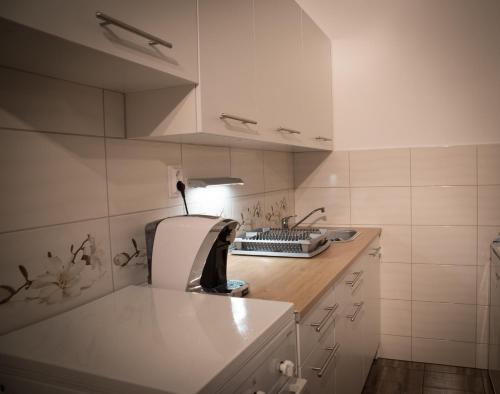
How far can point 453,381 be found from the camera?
2453mm

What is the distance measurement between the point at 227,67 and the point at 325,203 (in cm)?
170

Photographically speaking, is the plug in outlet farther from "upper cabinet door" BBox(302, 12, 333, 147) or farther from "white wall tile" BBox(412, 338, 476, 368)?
"white wall tile" BBox(412, 338, 476, 368)

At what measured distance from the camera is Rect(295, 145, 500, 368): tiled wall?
253 centimetres

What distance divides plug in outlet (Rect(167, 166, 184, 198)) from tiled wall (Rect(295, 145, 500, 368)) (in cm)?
151

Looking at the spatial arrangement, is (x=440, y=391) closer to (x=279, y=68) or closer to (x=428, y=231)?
(x=428, y=231)

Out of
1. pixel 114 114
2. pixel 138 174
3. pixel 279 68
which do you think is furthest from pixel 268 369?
pixel 279 68

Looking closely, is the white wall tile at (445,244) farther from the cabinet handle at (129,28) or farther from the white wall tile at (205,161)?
the cabinet handle at (129,28)

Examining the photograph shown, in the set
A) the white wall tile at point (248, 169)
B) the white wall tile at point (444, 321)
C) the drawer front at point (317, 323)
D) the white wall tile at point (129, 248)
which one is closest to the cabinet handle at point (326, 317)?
the drawer front at point (317, 323)

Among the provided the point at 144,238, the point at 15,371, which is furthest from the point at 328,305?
the point at 15,371

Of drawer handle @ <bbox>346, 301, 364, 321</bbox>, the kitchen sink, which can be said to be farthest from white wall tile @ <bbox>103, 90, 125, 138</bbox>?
the kitchen sink

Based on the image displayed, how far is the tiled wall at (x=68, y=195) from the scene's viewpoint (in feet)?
3.31

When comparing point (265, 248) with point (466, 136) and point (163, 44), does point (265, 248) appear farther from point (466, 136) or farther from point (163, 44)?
point (466, 136)

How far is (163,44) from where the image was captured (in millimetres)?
1037

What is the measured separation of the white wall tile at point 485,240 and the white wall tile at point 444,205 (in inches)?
2.8
